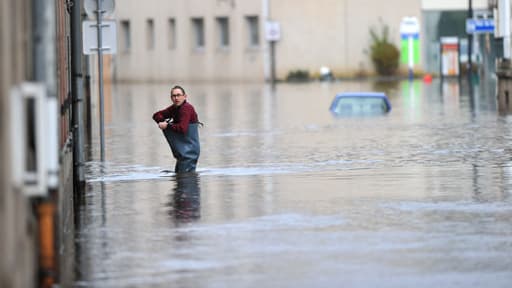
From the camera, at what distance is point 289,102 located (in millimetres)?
53281

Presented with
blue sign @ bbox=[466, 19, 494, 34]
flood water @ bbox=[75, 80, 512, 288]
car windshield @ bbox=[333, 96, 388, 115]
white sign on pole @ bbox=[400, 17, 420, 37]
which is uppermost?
white sign on pole @ bbox=[400, 17, 420, 37]

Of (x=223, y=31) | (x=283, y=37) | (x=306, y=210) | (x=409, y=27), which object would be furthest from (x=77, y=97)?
(x=223, y=31)

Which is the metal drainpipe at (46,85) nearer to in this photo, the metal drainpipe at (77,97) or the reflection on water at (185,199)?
the reflection on water at (185,199)

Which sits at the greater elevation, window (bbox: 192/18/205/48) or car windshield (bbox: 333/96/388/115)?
window (bbox: 192/18/205/48)

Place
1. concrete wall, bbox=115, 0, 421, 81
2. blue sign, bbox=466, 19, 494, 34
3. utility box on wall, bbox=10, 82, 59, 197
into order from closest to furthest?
utility box on wall, bbox=10, 82, 59, 197 < blue sign, bbox=466, 19, 494, 34 < concrete wall, bbox=115, 0, 421, 81

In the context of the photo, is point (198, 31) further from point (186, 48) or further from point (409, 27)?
point (409, 27)

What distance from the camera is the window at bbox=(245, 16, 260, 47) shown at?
85.2 meters

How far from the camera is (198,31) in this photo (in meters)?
88.8

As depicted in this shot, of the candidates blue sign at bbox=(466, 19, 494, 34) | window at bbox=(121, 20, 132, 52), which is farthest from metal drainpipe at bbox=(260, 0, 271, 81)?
blue sign at bbox=(466, 19, 494, 34)

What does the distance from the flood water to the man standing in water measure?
0.41m

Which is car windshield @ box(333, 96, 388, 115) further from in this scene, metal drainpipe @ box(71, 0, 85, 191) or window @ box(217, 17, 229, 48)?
window @ box(217, 17, 229, 48)

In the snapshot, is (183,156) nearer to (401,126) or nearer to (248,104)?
(401,126)

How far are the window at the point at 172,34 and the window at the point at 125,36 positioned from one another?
3477 mm

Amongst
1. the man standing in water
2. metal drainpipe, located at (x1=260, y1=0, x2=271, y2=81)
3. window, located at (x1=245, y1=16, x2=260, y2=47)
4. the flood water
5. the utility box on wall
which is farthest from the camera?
window, located at (x1=245, y1=16, x2=260, y2=47)
